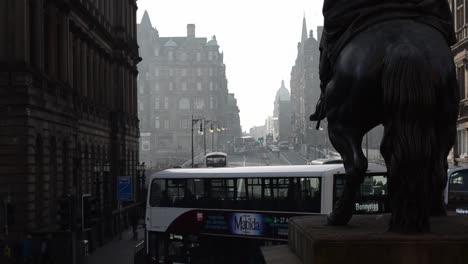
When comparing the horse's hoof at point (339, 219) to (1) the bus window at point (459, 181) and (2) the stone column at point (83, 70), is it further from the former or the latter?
(2) the stone column at point (83, 70)

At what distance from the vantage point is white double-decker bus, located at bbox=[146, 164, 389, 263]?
19.3 m

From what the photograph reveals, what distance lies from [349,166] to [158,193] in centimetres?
1801

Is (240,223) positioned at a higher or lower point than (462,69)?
lower

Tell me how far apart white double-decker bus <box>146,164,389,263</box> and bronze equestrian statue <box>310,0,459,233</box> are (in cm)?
1228

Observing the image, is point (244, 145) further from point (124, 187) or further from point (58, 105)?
point (58, 105)

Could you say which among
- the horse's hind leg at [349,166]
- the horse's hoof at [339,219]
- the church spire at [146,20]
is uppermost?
the church spire at [146,20]

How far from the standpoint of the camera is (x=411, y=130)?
5934mm

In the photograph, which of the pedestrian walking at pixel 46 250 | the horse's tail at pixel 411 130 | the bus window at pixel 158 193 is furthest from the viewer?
the pedestrian walking at pixel 46 250

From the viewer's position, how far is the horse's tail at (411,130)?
5.90 meters

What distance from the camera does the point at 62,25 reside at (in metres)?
32.6

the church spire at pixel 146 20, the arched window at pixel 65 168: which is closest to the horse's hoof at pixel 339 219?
the arched window at pixel 65 168

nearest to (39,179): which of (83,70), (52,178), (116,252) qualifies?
(52,178)

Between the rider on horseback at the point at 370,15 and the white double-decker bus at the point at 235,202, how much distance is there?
1230cm

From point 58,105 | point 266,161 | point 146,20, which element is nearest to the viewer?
point 58,105
